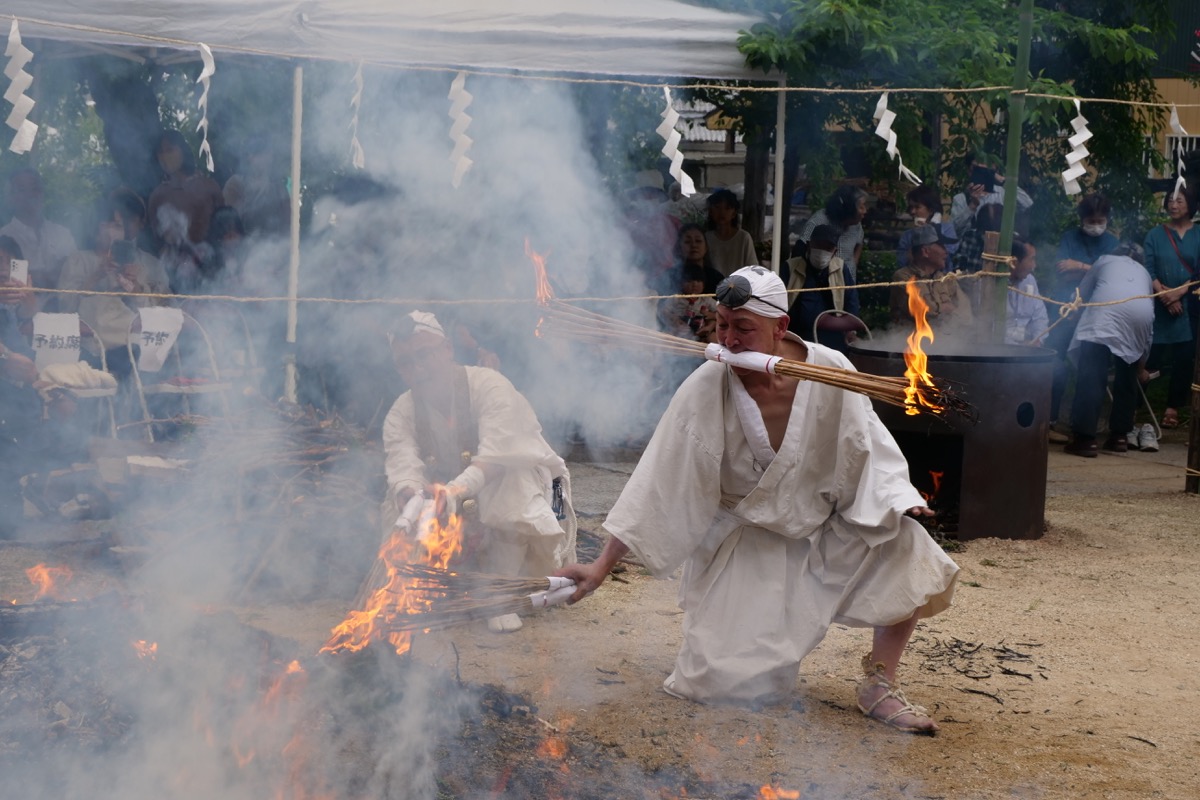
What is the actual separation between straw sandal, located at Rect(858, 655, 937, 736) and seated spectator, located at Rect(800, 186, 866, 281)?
5.14 m

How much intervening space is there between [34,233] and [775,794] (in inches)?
242

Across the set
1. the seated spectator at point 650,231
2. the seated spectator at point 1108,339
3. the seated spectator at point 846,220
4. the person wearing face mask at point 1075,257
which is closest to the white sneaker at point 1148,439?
the seated spectator at point 1108,339

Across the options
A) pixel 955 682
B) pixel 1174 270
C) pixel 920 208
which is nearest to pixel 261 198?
pixel 920 208

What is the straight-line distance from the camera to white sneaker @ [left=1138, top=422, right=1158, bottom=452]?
31.7 feet

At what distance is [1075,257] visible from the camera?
32.1 ft

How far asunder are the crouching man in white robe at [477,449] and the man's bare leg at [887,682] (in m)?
1.60

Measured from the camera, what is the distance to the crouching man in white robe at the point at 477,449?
17.2ft

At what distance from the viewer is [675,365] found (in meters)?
8.66

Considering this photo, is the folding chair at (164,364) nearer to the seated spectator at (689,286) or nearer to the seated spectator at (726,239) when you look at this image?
the seated spectator at (689,286)

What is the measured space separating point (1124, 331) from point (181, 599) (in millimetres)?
6990

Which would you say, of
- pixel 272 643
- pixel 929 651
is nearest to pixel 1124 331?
pixel 929 651

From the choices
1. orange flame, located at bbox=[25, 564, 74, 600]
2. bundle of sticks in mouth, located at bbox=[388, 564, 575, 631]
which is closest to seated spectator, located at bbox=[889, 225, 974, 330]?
bundle of sticks in mouth, located at bbox=[388, 564, 575, 631]

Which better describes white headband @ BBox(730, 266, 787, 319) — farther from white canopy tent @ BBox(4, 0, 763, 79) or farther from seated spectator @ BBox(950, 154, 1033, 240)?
seated spectator @ BBox(950, 154, 1033, 240)

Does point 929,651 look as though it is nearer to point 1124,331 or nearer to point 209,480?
point 209,480
